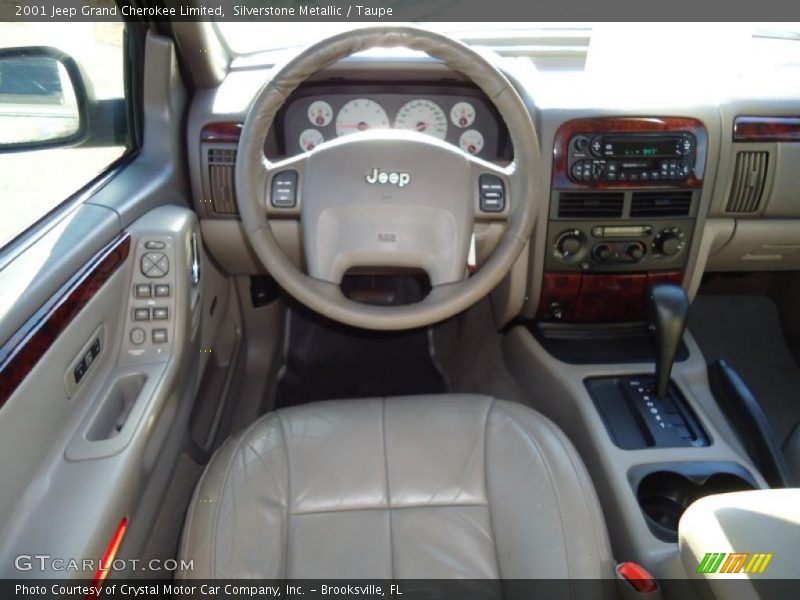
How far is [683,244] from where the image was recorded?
6.10 feet

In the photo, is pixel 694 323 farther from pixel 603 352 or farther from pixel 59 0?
pixel 59 0

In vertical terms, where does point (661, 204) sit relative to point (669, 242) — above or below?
above

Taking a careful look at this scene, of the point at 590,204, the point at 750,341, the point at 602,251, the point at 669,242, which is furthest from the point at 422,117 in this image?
the point at 750,341

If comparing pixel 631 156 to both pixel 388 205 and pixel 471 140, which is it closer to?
pixel 471 140

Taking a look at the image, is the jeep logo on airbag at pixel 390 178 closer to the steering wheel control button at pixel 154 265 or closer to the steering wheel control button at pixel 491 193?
the steering wheel control button at pixel 491 193

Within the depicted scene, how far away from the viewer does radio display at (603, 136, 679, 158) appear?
67.1 inches

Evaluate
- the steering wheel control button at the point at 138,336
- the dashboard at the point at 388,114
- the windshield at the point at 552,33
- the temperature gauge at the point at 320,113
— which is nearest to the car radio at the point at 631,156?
the dashboard at the point at 388,114

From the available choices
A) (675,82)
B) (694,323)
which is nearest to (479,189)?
(675,82)

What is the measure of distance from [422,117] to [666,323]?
0.90 metres

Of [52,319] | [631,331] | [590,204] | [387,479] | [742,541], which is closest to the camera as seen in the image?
[742,541]

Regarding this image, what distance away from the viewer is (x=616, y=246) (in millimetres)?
1842

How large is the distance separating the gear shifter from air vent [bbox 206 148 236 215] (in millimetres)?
1180

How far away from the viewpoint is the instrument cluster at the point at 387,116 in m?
1.89

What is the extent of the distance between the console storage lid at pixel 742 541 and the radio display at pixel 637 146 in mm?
1055
